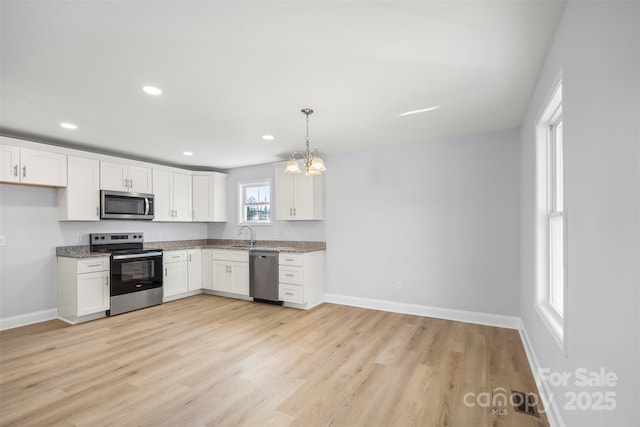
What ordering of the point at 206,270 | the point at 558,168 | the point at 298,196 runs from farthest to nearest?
the point at 206,270 < the point at 298,196 < the point at 558,168

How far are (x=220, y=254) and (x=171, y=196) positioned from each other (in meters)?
1.38

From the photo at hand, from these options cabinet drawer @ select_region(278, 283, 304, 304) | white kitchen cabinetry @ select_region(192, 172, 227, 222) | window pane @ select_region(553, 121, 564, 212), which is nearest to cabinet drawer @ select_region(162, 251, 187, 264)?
white kitchen cabinetry @ select_region(192, 172, 227, 222)

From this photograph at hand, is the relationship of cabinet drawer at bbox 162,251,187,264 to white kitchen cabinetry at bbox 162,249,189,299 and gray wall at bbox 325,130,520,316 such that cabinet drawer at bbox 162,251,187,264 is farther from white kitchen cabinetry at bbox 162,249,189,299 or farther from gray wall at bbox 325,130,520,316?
gray wall at bbox 325,130,520,316

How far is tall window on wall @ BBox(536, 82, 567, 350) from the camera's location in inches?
89.7

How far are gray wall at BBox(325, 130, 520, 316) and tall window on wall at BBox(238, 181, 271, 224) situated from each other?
4.46ft

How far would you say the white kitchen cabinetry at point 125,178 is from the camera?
176 inches

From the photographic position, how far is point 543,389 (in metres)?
2.16

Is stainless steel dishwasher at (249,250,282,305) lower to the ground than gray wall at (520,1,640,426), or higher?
lower

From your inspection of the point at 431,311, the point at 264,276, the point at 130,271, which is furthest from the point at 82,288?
the point at 431,311

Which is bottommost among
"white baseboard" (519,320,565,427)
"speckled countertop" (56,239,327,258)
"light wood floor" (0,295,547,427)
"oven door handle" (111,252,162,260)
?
"light wood floor" (0,295,547,427)

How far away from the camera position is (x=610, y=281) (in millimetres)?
1144

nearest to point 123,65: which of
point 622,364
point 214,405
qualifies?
point 214,405

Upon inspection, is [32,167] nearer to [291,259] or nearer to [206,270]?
[206,270]

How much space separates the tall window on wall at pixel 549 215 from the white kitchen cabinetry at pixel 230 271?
408 centimetres
